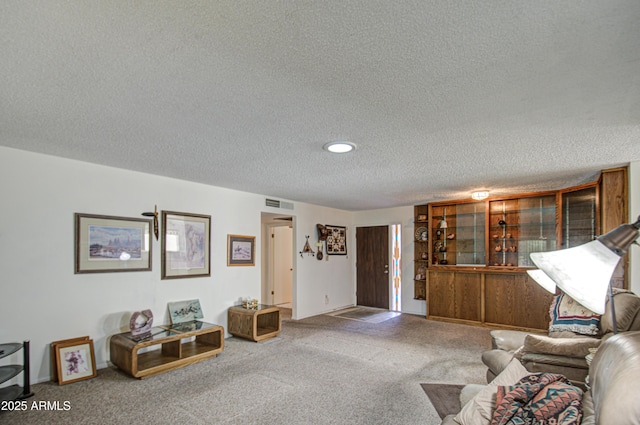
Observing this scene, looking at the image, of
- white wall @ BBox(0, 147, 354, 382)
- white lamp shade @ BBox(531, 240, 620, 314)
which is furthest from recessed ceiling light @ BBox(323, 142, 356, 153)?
white wall @ BBox(0, 147, 354, 382)

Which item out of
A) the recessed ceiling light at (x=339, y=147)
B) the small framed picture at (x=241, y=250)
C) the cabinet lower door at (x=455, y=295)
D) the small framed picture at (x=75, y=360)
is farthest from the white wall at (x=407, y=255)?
the small framed picture at (x=75, y=360)

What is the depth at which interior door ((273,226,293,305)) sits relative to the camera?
7883 mm

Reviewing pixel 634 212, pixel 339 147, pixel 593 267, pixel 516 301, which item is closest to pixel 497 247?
pixel 516 301

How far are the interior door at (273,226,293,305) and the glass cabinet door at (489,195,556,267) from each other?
4.51m

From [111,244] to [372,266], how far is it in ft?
17.6

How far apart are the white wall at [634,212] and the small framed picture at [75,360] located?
5.80 metres

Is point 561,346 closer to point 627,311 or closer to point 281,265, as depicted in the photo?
point 627,311

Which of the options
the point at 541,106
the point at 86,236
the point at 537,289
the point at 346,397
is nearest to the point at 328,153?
the point at 541,106

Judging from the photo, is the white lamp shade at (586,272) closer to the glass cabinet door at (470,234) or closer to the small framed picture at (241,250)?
the small framed picture at (241,250)

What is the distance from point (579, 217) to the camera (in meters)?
4.83

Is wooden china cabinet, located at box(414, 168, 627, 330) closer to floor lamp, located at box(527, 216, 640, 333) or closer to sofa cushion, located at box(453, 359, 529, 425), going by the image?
sofa cushion, located at box(453, 359, 529, 425)

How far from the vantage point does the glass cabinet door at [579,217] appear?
15.0 feet

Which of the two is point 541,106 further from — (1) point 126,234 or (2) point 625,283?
(1) point 126,234

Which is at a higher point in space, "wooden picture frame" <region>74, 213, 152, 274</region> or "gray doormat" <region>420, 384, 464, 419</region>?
"wooden picture frame" <region>74, 213, 152, 274</region>
